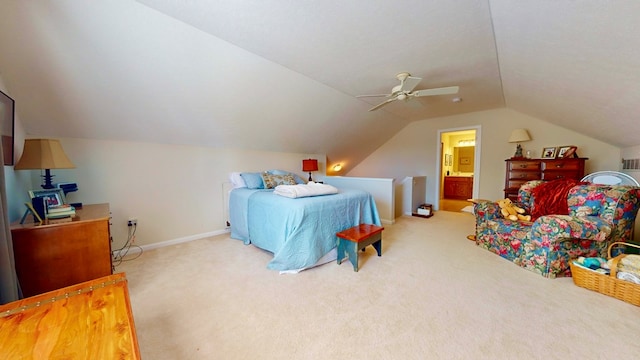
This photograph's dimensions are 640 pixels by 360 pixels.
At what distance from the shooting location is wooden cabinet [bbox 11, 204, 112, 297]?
5.20ft

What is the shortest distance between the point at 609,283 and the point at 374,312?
1982 mm

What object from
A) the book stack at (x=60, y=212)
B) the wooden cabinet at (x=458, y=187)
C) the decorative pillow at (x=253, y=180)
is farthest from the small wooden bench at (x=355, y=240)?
the wooden cabinet at (x=458, y=187)

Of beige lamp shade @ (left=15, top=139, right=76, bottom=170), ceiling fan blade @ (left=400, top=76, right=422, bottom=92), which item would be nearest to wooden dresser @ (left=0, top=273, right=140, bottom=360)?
beige lamp shade @ (left=15, top=139, right=76, bottom=170)

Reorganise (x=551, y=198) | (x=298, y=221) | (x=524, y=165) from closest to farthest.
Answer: (x=298, y=221), (x=551, y=198), (x=524, y=165)

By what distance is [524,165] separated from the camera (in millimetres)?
3971

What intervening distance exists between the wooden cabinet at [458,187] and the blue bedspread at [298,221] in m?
5.14

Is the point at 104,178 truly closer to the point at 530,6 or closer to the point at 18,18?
the point at 18,18

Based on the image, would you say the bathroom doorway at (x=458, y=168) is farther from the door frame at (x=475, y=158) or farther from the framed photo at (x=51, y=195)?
the framed photo at (x=51, y=195)

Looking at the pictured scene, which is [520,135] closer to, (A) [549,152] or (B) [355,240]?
(A) [549,152]

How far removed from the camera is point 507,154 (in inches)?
181

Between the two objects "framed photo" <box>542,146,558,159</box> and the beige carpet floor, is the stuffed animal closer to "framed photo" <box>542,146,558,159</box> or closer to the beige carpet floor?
the beige carpet floor

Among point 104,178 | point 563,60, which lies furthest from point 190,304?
point 563,60

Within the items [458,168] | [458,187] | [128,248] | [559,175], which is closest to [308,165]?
[128,248]

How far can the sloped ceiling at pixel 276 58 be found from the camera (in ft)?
5.54
